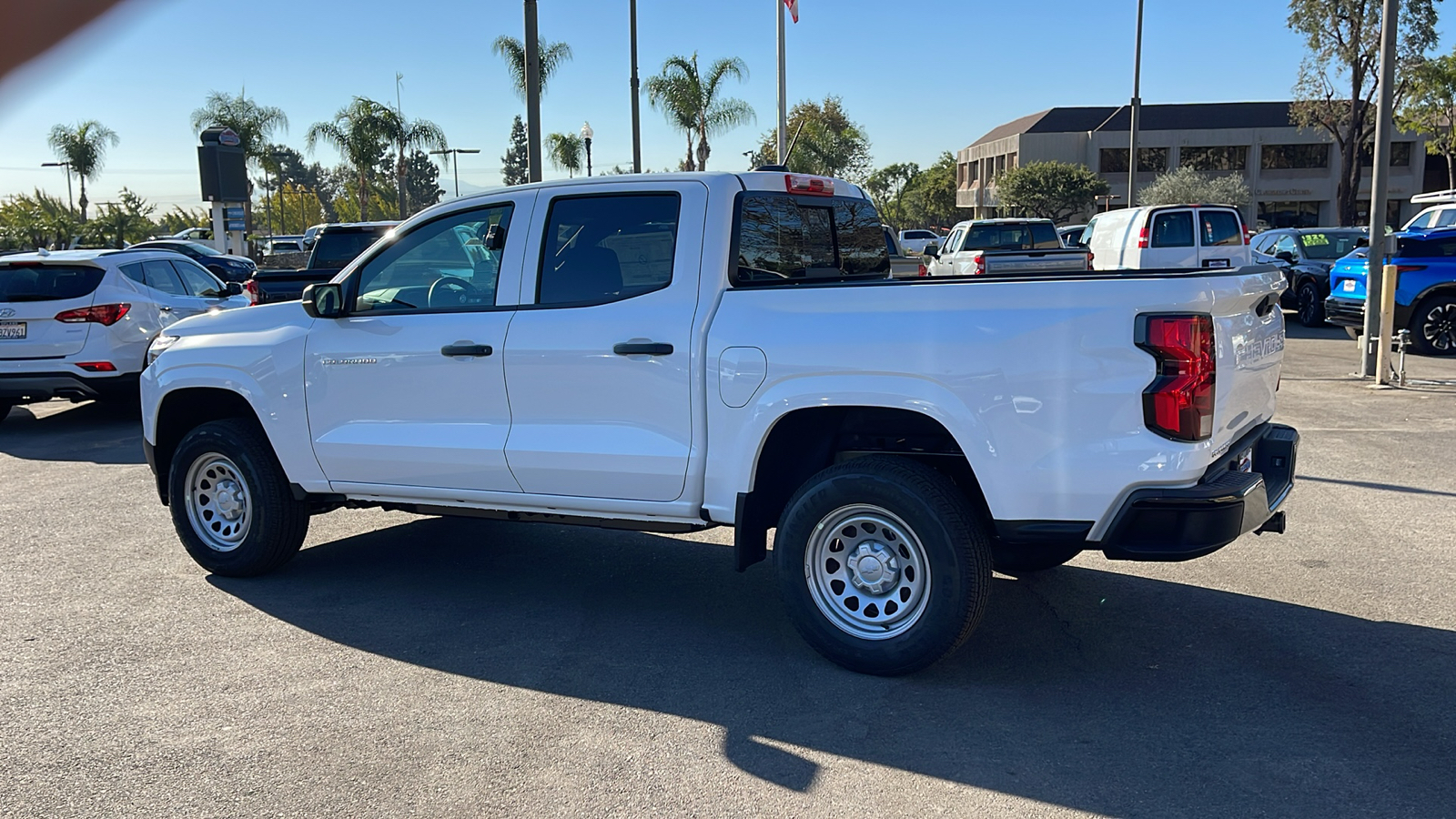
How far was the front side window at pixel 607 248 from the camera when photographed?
5.33 metres

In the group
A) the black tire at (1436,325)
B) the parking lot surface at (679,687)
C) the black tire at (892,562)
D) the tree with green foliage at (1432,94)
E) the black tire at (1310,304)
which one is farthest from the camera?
the tree with green foliage at (1432,94)

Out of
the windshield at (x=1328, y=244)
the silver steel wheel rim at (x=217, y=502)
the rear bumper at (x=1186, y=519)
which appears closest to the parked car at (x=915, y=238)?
the windshield at (x=1328, y=244)

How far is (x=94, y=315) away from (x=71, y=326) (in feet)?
0.74

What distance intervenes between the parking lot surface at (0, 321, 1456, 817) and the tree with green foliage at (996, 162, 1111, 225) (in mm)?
A: 64585

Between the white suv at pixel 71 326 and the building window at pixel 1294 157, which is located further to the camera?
the building window at pixel 1294 157

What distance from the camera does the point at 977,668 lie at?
488cm

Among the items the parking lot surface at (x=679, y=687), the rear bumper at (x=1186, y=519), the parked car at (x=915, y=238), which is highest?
the parked car at (x=915, y=238)

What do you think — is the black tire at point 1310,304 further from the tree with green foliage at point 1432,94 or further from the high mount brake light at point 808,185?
A: the tree with green foliage at point 1432,94

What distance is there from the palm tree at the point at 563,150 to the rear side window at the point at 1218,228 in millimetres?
27255

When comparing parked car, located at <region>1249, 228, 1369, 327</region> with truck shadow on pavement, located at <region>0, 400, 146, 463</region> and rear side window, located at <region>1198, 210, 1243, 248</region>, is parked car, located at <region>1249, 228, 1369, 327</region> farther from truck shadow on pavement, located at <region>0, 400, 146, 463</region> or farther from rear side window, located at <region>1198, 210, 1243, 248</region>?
truck shadow on pavement, located at <region>0, 400, 146, 463</region>

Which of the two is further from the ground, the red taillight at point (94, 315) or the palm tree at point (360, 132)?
the palm tree at point (360, 132)

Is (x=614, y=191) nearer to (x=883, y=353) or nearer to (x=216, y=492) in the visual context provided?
(x=883, y=353)

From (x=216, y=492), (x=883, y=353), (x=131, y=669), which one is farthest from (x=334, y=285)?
(x=883, y=353)

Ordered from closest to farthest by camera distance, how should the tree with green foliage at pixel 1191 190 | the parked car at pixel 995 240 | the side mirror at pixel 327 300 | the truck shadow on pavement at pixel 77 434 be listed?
1. the side mirror at pixel 327 300
2. the truck shadow on pavement at pixel 77 434
3. the parked car at pixel 995 240
4. the tree with green foliage at pixel 1191 190
